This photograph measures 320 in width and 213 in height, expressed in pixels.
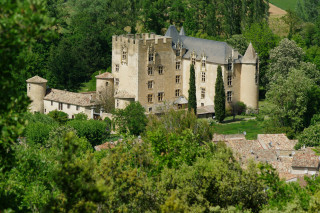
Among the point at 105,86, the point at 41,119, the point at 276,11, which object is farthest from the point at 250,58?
the point at 276,11

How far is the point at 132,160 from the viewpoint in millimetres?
31516

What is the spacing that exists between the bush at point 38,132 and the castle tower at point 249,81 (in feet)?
68.8

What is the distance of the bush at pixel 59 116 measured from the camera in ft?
210

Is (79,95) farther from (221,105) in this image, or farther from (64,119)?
(221,105)

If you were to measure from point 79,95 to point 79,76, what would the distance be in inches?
455

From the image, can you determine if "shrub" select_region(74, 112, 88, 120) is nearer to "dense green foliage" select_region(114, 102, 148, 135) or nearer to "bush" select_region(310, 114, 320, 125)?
"dense green foliage" select_region(114, 102, 148, 135)

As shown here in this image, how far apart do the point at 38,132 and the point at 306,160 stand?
21.2m

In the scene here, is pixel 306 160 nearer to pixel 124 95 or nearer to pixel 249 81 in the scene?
pixel 249 81

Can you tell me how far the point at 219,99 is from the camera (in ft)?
213

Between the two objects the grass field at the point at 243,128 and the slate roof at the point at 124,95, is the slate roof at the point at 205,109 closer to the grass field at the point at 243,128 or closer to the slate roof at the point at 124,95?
the grass field at the point at 243,128

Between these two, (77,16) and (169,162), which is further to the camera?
(77,16)

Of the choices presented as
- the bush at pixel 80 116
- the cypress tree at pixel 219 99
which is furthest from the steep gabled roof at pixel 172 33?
the bush at pixel 80 116

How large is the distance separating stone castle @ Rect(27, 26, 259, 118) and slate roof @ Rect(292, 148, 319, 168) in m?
19.1

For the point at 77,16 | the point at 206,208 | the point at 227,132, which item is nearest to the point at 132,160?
the point at 206,208
